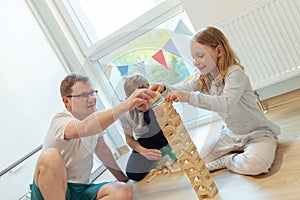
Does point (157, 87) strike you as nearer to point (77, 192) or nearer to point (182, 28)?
point (77, 192)

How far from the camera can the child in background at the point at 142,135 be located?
1.16m

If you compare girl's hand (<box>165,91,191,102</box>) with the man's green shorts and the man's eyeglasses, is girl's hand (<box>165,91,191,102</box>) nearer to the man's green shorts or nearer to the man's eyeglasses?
the man's eyeglasses

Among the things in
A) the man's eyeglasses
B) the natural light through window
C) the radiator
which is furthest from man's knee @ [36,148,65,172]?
the natural light through window

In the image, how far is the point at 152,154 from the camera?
132 cm

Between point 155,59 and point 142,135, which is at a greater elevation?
point 155,59

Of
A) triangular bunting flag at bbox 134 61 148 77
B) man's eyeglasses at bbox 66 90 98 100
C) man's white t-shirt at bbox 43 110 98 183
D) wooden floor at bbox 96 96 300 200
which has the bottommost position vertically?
wooden floor at bbox 96 96 300 200

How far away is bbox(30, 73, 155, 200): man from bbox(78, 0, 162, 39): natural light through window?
102 cm

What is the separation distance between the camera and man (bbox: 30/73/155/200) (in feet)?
3.90

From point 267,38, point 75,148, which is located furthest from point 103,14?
point 75,148

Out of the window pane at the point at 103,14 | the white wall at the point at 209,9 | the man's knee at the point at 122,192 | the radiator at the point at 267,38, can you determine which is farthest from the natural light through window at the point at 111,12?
the man's knee at the point at 122,192

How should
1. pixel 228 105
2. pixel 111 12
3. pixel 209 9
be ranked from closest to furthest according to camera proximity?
pixel 228 105 → pixel 209 9 → pixel 111 12

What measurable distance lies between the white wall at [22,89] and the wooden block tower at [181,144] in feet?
3.27

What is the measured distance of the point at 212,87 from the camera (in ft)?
4.36

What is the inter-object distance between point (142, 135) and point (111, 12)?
4.16ft
